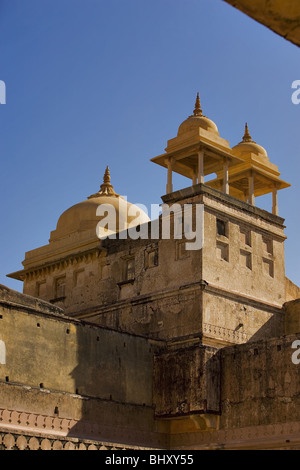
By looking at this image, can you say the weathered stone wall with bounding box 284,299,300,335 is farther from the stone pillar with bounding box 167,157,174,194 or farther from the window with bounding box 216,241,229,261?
the stone pillar with bounding box 167,157,174,194

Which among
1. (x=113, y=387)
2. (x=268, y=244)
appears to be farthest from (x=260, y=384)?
(x=268, y=244)

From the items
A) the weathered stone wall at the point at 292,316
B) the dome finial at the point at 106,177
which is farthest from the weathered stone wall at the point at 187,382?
the dome finial at the point at 106,177

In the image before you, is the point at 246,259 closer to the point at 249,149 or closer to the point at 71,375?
the point at 249,149

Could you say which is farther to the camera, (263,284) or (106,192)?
(106,192)

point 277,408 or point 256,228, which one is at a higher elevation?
point 256,228

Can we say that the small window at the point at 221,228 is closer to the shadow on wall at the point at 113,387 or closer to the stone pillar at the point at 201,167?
the stone pillar at the point at 201,167

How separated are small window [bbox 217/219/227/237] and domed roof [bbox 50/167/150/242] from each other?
4.75 m

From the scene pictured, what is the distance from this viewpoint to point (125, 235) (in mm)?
24188

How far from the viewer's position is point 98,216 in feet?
87.5

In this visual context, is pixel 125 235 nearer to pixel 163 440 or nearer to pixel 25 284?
pixel 25 284

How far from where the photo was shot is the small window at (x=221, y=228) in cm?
2242

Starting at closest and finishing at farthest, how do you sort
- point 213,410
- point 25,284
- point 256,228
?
1. point 213,410
2. point 256,228
3. point 25,284

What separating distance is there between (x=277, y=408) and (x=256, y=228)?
6716mm
